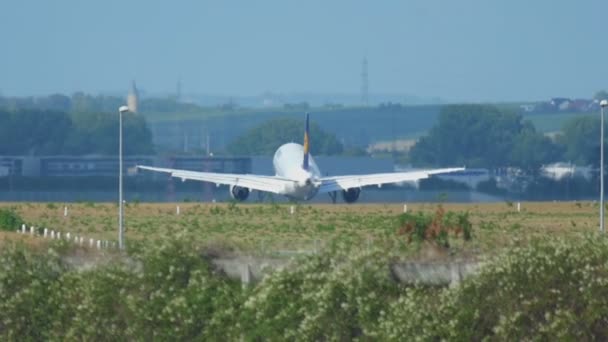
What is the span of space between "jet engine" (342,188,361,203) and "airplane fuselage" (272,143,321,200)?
197 centimetres

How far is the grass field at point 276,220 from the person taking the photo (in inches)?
2817

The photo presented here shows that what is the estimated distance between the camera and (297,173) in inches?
4690

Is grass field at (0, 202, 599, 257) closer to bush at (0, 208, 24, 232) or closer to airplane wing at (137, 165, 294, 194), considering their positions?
bush at (0, 208, 24, 232)

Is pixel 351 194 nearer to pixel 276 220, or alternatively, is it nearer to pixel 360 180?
pixel 360 180

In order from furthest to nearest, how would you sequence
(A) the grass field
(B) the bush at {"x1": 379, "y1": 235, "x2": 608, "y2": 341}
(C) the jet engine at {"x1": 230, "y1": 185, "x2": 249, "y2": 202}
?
1. (C) the jet engine at {"x1": 230, "y1": 185, "x2": 249, "y2": 202}
2. (A) the grass field
3. (B) the bush at {"x1": 379, "y1": 235, "x2": 608, "y2": 341}

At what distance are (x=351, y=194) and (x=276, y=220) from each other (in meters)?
31.5

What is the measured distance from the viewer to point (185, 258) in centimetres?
3681

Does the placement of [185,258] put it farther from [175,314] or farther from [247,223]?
[247,223]

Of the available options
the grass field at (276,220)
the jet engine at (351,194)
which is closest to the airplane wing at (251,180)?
the jet engine at (351,194)

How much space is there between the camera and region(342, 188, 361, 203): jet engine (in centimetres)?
11875

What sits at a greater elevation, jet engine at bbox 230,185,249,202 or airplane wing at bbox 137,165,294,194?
airplane wing at bbox 137,165,294,194

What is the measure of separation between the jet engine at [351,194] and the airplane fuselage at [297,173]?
197cm

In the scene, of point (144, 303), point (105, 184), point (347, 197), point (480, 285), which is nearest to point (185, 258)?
point (144, 303)

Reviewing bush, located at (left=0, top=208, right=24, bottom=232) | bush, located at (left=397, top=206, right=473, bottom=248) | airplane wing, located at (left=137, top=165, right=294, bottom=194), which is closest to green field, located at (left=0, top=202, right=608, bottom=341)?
bush, located at (left=397, top=206, right=473, bottom=248)
